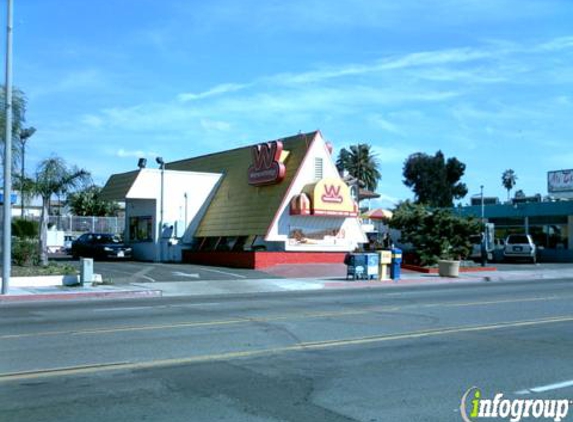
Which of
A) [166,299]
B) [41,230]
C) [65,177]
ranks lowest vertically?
[166,299]

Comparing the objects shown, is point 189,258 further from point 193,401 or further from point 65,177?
point 193,401

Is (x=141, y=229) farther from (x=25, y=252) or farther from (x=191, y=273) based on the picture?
(x=25, y=252)

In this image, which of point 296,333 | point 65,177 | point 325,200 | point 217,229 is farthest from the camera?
point 217,229

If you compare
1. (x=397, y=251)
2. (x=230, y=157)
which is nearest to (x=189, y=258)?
(x=230, y=157)

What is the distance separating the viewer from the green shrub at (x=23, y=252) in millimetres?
25391

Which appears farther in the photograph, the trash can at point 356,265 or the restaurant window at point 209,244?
the restaurant window at point 209,244

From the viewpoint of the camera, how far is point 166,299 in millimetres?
19828

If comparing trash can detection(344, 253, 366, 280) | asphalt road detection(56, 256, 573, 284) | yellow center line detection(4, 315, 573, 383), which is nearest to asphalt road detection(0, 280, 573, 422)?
yellow center line detection(4, 315, 573, 383)

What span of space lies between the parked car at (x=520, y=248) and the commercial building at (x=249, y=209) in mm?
14336

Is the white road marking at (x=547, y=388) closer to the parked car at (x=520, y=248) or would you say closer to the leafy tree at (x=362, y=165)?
the parked car at (x=520, y=248)

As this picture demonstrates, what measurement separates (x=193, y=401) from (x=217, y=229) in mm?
27567

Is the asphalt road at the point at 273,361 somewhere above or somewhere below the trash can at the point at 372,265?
below

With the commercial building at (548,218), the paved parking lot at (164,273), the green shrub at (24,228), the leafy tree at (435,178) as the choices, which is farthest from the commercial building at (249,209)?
the leafy tree at (435,178)

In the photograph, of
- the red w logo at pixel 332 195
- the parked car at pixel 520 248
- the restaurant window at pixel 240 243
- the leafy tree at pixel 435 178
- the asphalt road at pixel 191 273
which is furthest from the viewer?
the leafy tree at pixel 435 178
